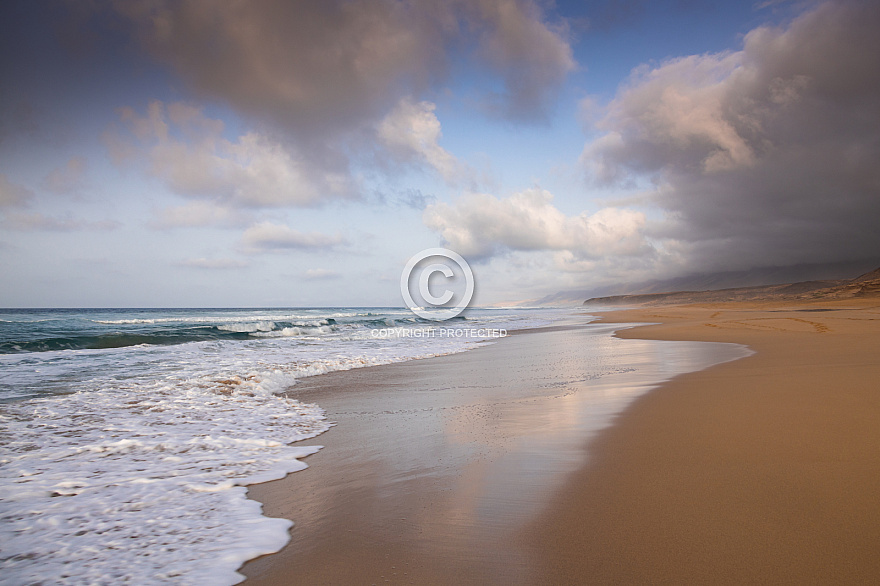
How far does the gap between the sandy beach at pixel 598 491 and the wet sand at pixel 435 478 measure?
14mm

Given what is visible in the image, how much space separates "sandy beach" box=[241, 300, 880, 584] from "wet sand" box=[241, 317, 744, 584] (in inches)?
0.5

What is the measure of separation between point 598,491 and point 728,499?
74cm

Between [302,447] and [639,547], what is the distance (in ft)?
11.0

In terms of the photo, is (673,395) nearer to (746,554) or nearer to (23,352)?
(746,554)

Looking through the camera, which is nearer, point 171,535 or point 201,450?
point 171,535

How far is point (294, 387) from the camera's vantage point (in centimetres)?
827

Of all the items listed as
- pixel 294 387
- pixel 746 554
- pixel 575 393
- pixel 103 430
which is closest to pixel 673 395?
pixel 575 393

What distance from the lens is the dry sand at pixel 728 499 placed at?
1952 mm

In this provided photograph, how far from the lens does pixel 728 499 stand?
2.59 meters
